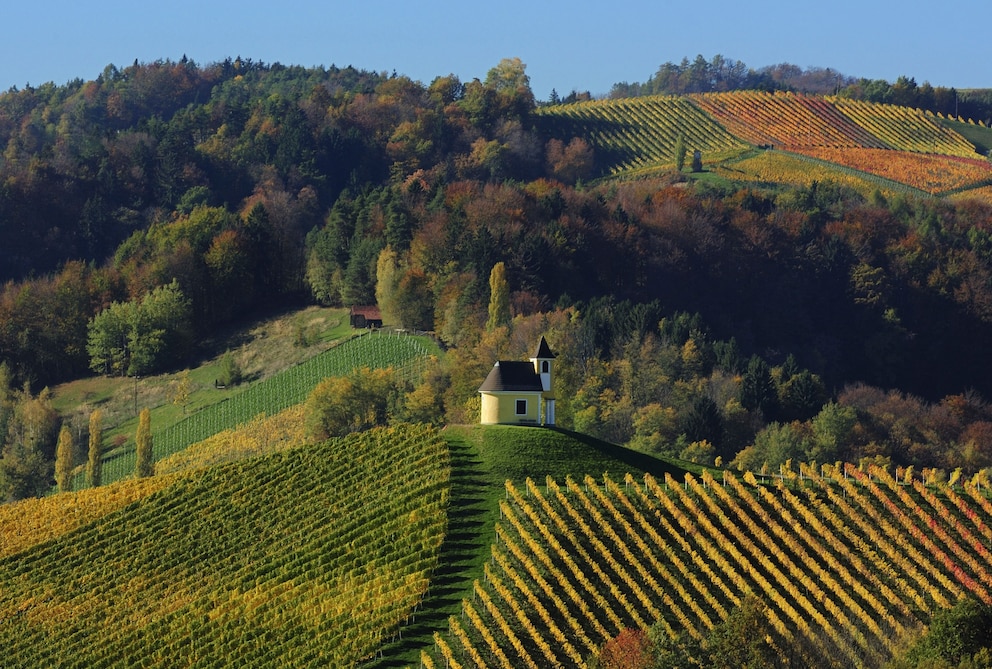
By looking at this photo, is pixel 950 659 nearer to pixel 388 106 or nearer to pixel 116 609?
pixel 116 609

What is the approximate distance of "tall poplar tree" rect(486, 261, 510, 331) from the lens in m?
108

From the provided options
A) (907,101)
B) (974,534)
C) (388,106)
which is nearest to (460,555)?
(974,534)

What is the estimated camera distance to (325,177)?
16462 cm

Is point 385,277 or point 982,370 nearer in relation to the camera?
point 385,277

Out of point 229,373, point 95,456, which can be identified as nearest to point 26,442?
point 95,456

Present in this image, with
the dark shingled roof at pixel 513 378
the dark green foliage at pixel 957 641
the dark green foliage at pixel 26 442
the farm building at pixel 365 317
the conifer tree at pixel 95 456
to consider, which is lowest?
the dark green foliage at pixel 26 442

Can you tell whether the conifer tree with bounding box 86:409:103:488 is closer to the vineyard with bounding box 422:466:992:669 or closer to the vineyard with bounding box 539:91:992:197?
the vineyard with bounding box 422:466:992:669

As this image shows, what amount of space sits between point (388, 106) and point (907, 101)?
4864cm

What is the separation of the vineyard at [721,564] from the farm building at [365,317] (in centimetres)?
4761

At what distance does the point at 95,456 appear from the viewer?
3905 inches

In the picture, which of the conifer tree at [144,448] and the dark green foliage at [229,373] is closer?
the conifer tree at [144,448]

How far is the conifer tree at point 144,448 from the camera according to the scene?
9694cm

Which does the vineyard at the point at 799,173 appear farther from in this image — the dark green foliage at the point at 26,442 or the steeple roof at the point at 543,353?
the steeple roof at the point at 543,353

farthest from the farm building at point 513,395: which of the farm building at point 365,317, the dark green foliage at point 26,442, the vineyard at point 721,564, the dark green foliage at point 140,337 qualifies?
the dark green foliage at point 140,337
